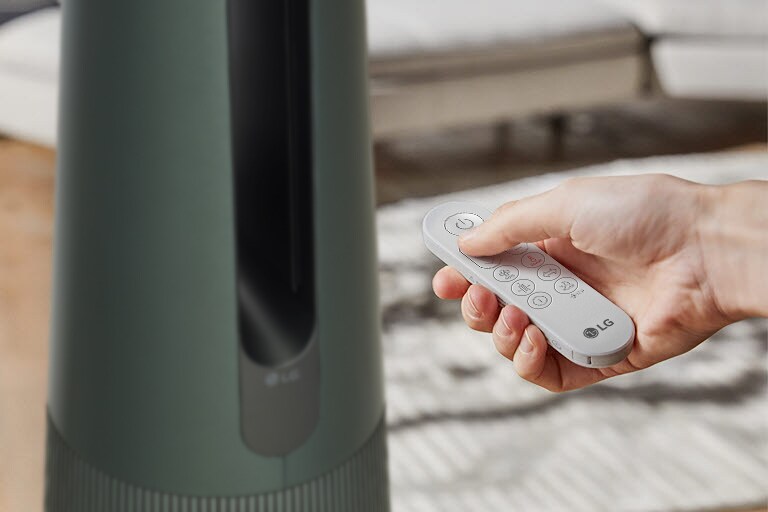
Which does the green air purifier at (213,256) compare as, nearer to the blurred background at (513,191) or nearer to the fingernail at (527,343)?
the fingernail at (527,343)

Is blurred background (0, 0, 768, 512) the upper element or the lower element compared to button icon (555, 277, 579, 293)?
lower

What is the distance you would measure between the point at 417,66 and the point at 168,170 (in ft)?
4.10

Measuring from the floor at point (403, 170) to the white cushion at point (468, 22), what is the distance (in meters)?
0.29

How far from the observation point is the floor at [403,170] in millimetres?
1169

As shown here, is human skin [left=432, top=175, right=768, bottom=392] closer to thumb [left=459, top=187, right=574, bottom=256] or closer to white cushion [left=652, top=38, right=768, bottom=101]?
thumb [left=459, top=187, right=574, bottom=256]

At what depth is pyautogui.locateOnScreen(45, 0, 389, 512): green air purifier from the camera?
2.14 ft

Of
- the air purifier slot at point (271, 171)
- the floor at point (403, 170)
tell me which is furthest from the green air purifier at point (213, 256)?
the floor at point (403, 170)

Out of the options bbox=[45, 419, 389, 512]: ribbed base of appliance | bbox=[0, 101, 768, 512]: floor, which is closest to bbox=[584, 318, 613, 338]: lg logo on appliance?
bbox=[45, 419, 389, 512]: ribbed base of appliance

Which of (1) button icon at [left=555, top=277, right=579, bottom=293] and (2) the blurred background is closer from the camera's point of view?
(1) button icon at [left=555, top=277, right=579, bottom=293]

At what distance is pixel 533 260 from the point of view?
2.22 ft

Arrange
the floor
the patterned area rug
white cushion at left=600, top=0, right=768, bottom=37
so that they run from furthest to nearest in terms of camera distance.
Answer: white cushion at left=600, top=0, right=768, bottom=37 < the floor < the patterned area rug

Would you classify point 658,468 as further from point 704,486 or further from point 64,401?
point 64,401

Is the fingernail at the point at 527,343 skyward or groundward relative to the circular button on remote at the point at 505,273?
groundward

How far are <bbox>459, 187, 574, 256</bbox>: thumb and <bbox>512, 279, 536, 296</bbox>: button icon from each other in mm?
24
